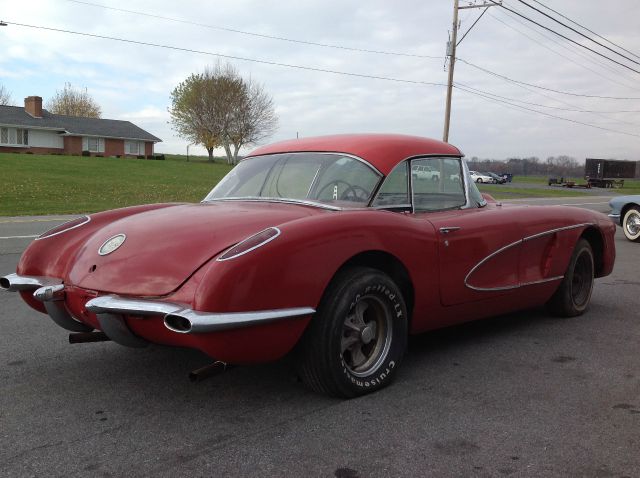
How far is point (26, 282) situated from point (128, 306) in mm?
1043

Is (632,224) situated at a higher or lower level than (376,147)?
lower

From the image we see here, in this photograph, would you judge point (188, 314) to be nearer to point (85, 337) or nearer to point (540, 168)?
point (85, 337)

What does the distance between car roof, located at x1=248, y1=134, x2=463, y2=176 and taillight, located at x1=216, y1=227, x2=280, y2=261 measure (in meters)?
1.20

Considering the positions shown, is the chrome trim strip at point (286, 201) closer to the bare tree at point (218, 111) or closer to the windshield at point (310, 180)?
the windshield at point (310, 180)

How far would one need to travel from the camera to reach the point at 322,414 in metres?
3.12

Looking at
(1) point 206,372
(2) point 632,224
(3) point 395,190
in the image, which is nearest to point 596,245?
(3) point 395,190

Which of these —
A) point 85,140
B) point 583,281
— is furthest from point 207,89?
point 583,281

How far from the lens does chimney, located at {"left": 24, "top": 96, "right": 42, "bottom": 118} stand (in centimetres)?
5541

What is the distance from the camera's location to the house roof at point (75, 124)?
173 ft

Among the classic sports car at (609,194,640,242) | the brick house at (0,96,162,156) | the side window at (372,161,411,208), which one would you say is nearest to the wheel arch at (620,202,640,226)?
the classic sports car at (609,194,640,242)

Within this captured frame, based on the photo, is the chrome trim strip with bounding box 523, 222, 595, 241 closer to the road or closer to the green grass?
the road

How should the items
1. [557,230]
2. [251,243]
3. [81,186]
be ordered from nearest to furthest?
[251,243] → [557,230] → [81,186]

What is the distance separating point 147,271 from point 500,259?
7.83 feet

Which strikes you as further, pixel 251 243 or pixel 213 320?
pixel 251 243
